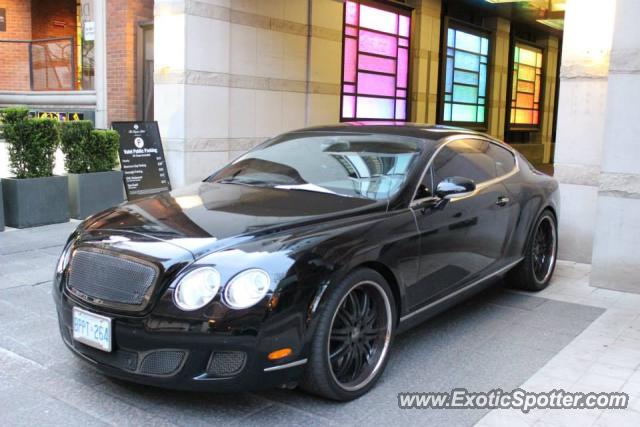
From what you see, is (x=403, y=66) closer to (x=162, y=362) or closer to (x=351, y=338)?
(x=351, y=338)

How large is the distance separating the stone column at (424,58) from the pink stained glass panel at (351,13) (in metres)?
2.27

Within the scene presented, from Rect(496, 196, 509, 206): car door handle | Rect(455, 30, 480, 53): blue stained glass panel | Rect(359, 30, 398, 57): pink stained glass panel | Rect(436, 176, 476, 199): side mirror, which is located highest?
Rect(455, 30, 480, 53): blue stained glass panel

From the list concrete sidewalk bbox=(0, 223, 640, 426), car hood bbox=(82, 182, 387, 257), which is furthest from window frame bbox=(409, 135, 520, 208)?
concrete sidewalk bbox=(0, 223, 640, 426)

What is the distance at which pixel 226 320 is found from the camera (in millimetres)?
3211

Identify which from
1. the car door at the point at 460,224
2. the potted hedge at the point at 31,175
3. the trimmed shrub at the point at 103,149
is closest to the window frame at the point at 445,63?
the trimmed shrub at the point at 103,149

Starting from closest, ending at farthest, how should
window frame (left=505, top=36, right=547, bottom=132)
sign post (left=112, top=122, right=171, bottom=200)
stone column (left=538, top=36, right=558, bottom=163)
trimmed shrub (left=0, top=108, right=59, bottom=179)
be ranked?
trimmed shrub (left=0, top=108, right=59, bottom=179) < sign post (left=112, top=122, right=171, bottom=200) < window frame (left=505, top=36, right=547, bottom=132) < stone column (left=538, top=36, right=558, bottom=163)

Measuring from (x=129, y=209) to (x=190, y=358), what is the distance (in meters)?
1.38

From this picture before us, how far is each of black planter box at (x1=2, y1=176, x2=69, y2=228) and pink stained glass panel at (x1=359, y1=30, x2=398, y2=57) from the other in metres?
7.50

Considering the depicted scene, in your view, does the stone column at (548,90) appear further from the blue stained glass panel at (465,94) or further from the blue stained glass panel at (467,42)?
the blue stained glass panel at (465,94)

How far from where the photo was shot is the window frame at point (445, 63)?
53.1 feet

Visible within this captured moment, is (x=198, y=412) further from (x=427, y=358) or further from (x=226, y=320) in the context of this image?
(x=427, y=358)

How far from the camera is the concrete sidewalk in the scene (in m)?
3.56

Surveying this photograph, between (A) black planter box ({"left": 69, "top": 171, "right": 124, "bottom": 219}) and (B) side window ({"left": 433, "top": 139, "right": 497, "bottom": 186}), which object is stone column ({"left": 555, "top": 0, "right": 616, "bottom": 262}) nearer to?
(B) side window ({"left": 433, "top": 139, "right": 497, "bottom": 186})

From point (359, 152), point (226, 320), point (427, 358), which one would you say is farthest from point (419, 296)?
point (226, 320)
